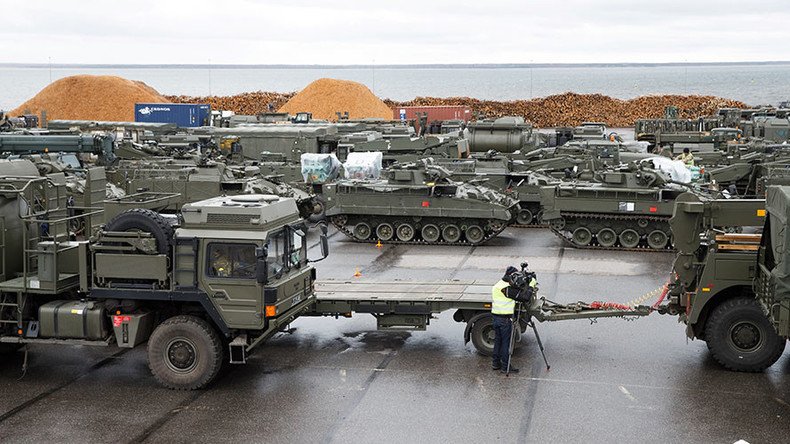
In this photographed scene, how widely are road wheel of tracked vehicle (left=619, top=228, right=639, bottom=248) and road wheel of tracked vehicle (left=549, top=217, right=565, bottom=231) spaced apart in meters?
1.60

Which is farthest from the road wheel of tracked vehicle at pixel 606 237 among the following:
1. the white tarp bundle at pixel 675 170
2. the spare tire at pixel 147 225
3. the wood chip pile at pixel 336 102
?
the wood chip pile at pixel 336 102

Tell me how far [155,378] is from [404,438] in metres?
4.14

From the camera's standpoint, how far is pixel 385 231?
28000 mm

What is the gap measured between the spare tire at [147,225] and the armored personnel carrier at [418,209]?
46.1ft

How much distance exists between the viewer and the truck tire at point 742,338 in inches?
580

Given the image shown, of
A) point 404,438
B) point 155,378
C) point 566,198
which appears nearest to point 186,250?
point 155,378

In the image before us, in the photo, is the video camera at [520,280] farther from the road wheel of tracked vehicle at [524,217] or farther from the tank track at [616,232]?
the road wheel of tracked vehicle at [524,217]

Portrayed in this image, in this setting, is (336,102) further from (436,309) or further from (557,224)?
(436,309)

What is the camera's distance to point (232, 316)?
44.7 ft

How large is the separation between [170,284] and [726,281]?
8.26 metres

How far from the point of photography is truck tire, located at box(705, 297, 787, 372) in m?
14.7

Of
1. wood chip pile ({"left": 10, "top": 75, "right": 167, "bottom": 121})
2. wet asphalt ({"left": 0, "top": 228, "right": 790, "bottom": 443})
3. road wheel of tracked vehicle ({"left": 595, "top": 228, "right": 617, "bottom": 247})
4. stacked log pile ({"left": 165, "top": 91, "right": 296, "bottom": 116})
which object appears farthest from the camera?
stacked log pile ({"left": 165, "top": 91, "right": 296, "bottom": 116})

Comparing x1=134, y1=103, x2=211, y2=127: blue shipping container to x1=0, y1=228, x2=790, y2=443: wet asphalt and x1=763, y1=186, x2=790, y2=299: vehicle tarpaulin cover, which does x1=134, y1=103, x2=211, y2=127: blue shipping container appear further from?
x1=763, y1=186, x2=790, y2=299: vehicle tarpaulin cover

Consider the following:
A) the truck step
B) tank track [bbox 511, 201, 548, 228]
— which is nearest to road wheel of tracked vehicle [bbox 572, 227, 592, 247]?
tank track [bbox 511, 201, 548, 228]
